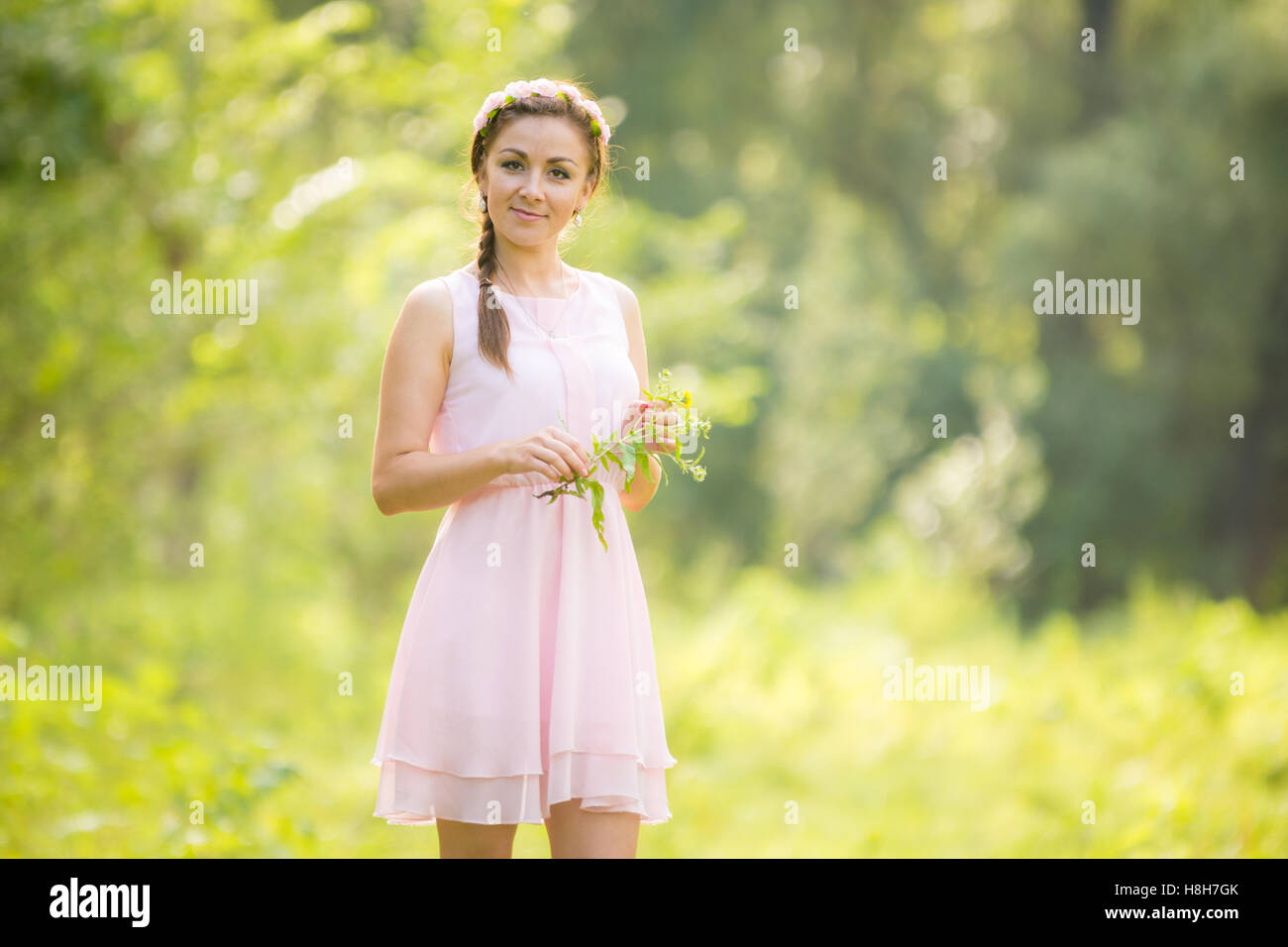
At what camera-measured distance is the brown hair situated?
8.94ft

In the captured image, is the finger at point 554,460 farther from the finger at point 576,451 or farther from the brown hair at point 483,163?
the brown hair at point 483,163

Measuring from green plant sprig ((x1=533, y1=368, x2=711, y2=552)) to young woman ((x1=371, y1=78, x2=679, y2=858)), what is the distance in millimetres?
36

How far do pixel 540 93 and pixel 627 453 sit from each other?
91cm

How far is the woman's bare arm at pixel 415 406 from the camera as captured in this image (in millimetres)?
2623

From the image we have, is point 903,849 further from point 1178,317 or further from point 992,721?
point 1178,317

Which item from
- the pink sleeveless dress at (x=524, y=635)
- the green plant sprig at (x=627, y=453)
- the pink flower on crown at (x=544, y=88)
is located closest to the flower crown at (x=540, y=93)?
the pink flower on crown at (x=544, y=88)

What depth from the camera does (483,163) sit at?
2.92 m

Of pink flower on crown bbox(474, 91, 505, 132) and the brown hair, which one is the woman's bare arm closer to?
the brown hair

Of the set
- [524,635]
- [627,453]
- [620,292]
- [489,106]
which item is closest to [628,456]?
[627,453]

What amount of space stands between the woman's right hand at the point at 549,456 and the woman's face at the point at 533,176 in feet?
1.82

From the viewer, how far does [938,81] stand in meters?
14.5

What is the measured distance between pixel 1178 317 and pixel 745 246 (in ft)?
16.6

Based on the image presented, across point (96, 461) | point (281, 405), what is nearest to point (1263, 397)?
point (281, 405)

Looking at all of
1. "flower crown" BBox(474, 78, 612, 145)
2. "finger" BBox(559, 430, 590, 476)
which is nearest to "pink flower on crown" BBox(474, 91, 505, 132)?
"flower crown" BBox(474, 78, 612, 145)
